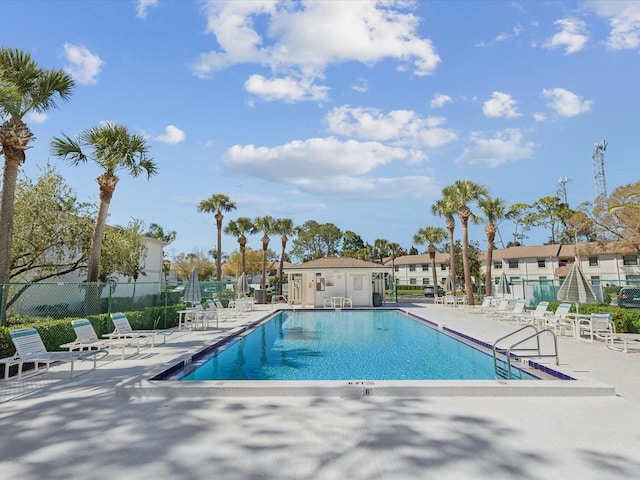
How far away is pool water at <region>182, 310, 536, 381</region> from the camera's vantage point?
830cm

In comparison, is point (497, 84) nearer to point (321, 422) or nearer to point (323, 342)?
point (323, 342)

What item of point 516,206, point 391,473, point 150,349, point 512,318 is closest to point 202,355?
point 150,349

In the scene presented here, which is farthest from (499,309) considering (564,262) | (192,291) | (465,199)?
(564,262)

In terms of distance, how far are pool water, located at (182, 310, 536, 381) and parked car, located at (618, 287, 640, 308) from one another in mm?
10289

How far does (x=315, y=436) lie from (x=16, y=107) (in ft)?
36.8

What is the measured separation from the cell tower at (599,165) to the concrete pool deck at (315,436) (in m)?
59.0

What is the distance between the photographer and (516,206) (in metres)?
48.4

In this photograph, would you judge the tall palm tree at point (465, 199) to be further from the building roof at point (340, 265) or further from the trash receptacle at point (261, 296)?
the trash receptacle at point (261, 296)

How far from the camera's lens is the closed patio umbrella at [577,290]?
11430 mm

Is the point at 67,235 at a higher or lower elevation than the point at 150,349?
higher

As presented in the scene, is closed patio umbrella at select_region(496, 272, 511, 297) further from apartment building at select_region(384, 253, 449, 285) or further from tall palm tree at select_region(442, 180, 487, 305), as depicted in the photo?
apartment building at select_region(384, 253, 449, 285)

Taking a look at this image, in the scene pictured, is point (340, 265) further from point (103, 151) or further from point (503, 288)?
point (103, 151)

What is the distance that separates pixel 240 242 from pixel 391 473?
37248 mm

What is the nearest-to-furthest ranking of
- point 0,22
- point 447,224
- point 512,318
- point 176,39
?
point 0,22, point 176,39, point 512,318, point 447,224
